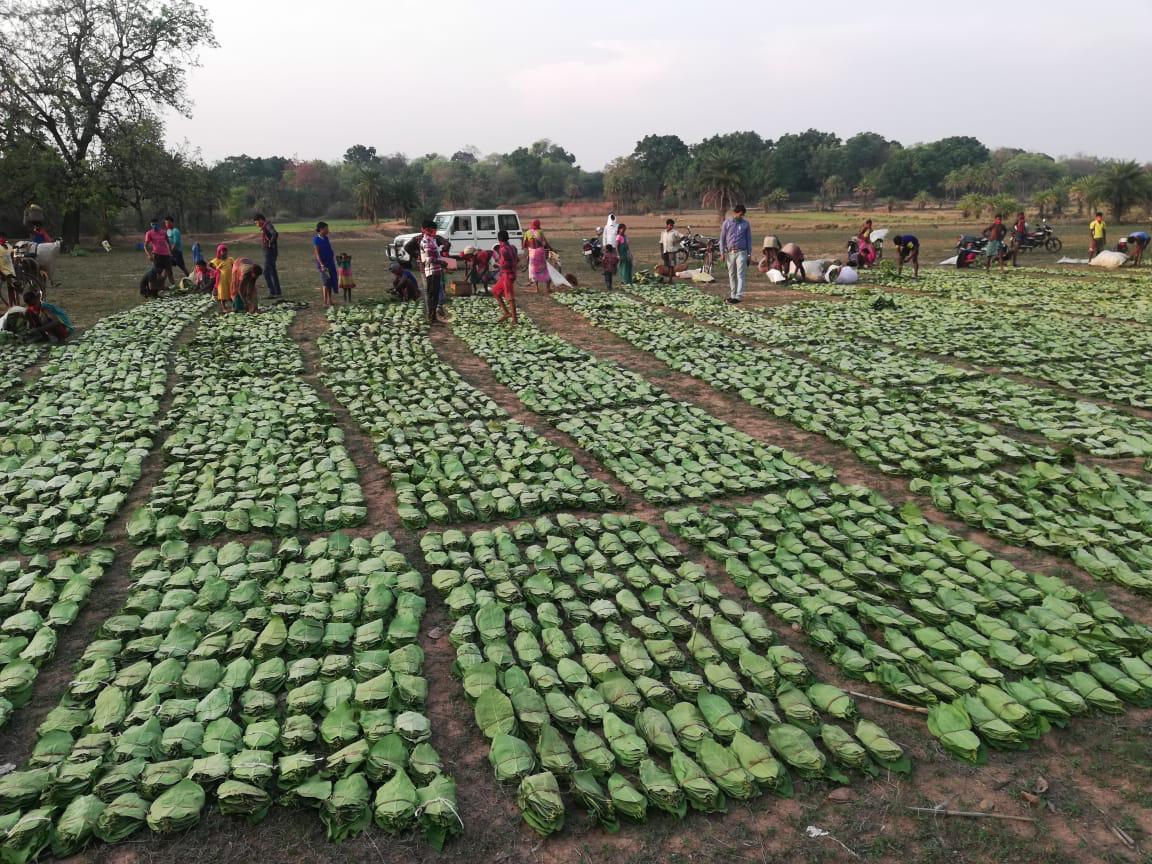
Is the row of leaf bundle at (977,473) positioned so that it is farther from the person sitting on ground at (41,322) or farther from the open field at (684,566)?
the person sitting on ground at (41,322)

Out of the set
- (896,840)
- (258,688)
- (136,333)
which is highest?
(136,333)

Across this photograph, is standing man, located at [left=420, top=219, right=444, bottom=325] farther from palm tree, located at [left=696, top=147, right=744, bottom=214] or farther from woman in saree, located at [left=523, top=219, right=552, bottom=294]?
palm tree, located at [left=696, top=147, right=744, bottom=214]

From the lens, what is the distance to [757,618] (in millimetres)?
4316

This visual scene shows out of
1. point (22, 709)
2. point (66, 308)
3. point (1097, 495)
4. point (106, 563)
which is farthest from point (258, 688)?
point (66, 308)

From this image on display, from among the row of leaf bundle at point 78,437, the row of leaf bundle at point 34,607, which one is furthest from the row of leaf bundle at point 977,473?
the row of leaf bundle at point 78,437

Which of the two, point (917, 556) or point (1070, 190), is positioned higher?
point (1070, 190)

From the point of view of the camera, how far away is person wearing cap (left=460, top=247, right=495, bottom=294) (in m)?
18.5

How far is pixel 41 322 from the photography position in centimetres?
1260

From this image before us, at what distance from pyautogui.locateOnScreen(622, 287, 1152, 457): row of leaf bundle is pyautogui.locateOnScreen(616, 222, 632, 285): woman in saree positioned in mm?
6325

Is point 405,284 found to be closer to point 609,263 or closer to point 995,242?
point 609,263

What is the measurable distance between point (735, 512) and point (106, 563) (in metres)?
4.72

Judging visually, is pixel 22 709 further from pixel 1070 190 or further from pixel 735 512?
pixel 1070 190

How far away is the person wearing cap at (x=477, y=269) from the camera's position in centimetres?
1848

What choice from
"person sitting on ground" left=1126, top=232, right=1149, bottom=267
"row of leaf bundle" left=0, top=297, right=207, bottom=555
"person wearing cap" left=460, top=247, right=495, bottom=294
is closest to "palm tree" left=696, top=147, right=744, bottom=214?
"person sitting on ground" left=1126, top=232, right=1149, bottom=267
